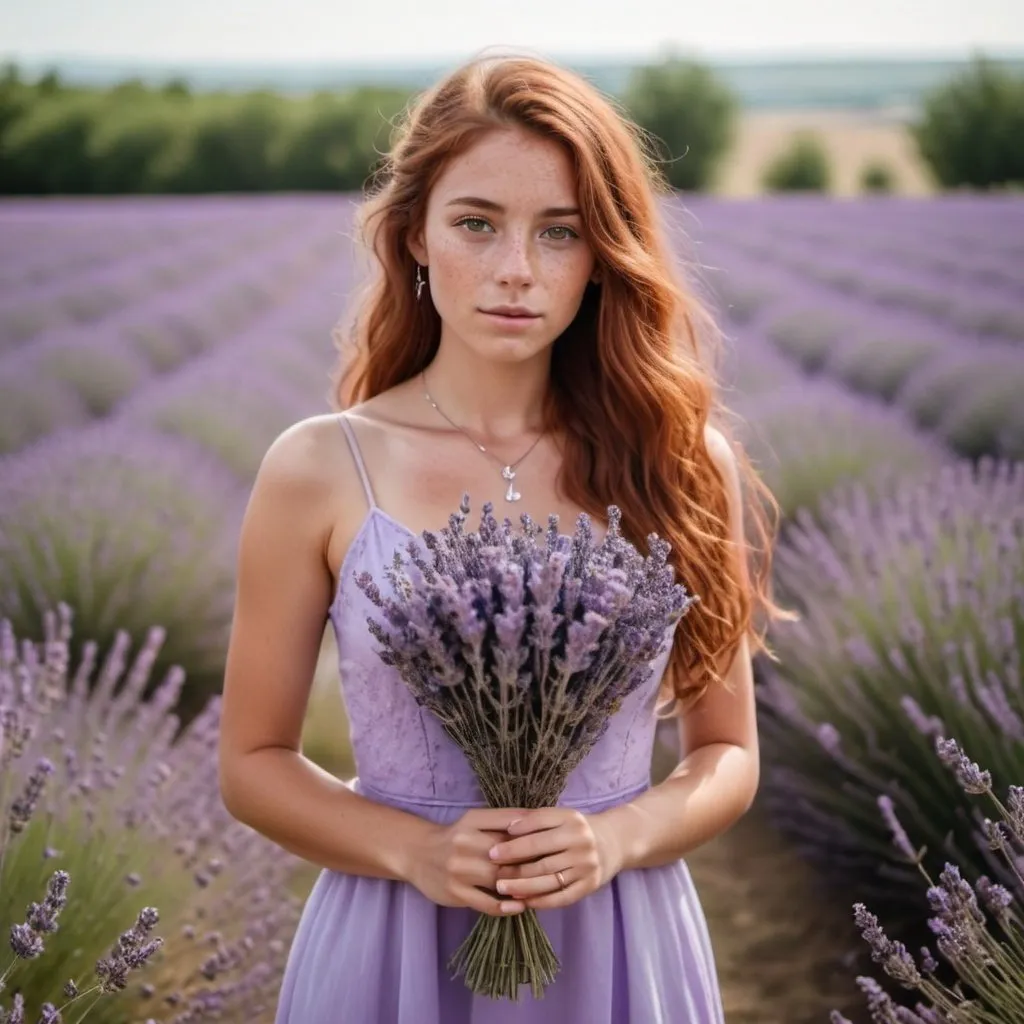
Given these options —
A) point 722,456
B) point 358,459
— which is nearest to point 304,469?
point 358,459

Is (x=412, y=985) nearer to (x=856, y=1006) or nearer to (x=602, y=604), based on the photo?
(x=602, y=604)

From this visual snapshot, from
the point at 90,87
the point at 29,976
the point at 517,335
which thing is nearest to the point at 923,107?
the point at 90,87

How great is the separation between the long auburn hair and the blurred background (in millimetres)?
266

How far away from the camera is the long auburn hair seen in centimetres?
142

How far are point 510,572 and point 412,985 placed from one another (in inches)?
22.5

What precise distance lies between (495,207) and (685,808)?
2.38 feet

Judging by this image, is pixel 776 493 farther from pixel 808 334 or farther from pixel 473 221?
pixel 473 221

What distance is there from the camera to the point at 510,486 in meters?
1.51

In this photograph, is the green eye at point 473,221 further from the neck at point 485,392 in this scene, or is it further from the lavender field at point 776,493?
the lavender field at point 776,493

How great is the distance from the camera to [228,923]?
7.68 ft

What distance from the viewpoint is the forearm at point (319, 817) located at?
53.1 inches

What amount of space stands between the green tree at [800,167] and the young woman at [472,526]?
3.17 meters

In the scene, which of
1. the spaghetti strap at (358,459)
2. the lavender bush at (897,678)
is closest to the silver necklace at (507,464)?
the spaghetti strap at (358,459)

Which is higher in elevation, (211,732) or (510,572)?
(211,732)
